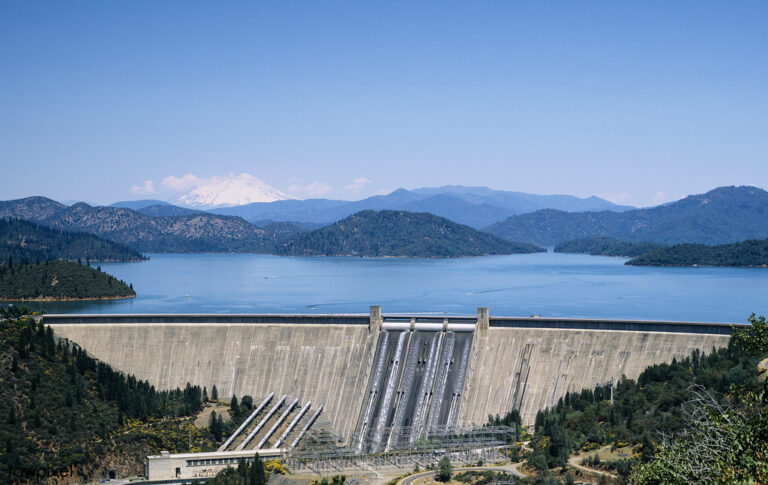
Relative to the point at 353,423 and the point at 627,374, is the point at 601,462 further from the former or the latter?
the point at 353,423

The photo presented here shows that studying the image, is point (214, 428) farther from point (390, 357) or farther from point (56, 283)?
point (56, 283)

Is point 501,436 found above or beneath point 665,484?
beneath

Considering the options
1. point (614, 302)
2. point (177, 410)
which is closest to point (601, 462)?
point (177, 410)

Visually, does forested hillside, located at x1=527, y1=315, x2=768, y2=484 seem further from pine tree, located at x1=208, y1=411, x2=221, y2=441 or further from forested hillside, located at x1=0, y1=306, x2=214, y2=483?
forested hillside, located at x1=0, y1=306, x2=214, y2=483

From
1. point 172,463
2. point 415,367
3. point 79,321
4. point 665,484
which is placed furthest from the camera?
point 79,321

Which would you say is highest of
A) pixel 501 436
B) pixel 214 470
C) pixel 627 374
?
pixel 627 374

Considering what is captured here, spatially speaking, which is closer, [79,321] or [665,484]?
[665,484]

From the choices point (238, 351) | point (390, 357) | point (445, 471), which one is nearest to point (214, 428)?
point (238, 351)

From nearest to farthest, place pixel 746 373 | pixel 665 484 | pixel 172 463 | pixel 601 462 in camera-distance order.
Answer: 1. pixel 665 484
2. pixel 601 462
3. pixel 746 373
4. pixel 172 463
